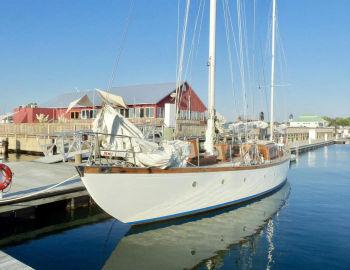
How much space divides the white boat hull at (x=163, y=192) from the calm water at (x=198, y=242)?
1.99 ft

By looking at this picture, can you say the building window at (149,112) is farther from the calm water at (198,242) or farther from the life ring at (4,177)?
the life ring at (4,177)

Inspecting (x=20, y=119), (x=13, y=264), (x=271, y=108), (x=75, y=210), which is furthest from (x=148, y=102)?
(x=13, y=264)

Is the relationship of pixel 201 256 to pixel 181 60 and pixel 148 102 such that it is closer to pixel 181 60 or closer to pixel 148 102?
pixel 181 60

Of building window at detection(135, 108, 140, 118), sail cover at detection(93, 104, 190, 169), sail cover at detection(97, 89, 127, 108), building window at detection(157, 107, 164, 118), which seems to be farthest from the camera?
building window at detection(135, 108, 140, 118)

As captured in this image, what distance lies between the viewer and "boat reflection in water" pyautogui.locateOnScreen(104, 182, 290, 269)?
973 centimetres

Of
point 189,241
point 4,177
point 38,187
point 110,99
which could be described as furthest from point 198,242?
point 38,187

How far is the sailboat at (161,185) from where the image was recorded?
1033 centimetres

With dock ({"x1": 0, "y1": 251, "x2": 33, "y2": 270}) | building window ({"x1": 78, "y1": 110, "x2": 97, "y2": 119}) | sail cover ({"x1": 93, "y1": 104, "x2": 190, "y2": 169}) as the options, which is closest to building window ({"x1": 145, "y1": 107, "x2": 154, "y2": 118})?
building window ({"x1": 78, "y1": 110, "x2": 97, "y2": 119})

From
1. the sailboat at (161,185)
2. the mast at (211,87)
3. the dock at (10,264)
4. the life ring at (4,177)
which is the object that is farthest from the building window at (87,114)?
the dock at (10,264)

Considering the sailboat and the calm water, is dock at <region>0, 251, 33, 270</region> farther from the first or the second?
the sailboat

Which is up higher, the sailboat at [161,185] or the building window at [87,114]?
the building window at [87,114]

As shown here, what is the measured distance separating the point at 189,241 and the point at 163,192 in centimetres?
175

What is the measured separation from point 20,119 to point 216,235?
52.0 metres

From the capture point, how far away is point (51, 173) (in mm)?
17375
